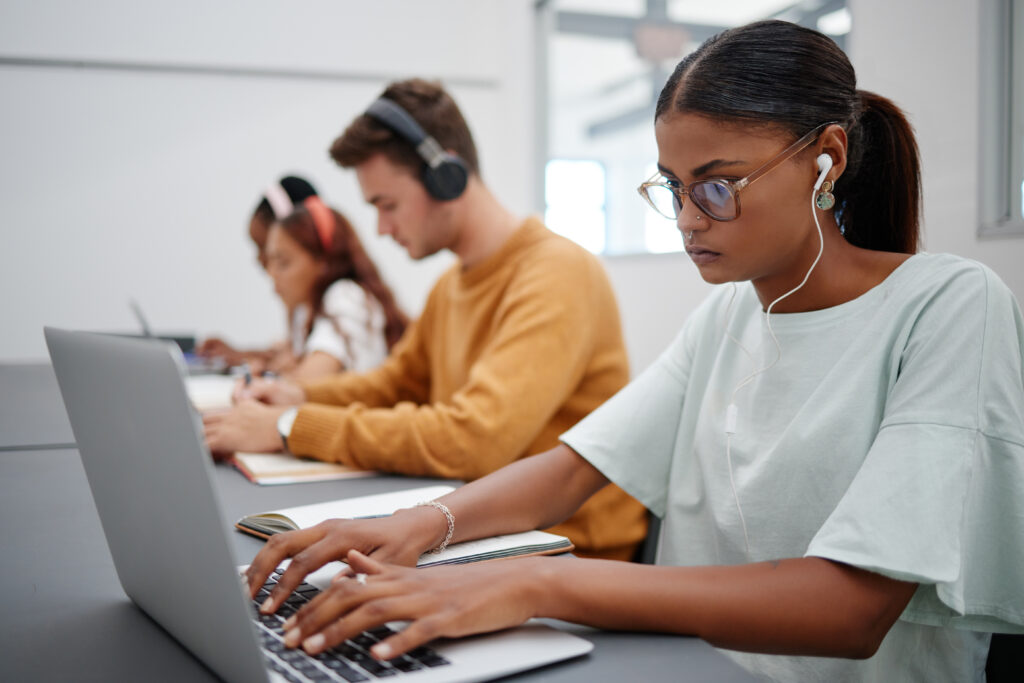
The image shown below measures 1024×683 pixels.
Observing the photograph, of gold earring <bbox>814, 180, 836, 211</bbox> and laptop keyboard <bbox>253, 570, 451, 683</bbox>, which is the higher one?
gold earring <bbox>814, 180, 836, 211</bbox>

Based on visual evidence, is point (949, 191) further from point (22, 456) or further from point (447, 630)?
point (22, 456)

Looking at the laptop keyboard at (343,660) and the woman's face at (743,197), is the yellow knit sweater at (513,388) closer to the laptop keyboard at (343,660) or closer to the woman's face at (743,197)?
the woman's face at (743,197)

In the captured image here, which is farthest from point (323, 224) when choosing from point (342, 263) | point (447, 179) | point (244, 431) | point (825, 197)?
point (825, 197)

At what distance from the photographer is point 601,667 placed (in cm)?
56

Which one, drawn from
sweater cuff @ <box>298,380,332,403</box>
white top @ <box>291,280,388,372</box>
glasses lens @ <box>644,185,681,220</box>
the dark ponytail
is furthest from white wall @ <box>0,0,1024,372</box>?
the dark ponytail

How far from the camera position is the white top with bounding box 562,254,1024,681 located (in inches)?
25.6

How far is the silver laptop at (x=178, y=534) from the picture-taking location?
0.46 metres

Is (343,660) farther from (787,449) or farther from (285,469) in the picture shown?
(285,469)

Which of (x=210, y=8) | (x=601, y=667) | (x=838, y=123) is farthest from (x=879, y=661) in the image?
(x=210, y=8)

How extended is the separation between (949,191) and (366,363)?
58.0 inches

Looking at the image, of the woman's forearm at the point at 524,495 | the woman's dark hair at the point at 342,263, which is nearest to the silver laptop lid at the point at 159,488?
the woman's forearm at the point at 524,495

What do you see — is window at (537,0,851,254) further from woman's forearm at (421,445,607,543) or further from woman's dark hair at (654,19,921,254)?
woman's forearm at (421,445,607,543)

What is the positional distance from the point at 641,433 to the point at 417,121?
2.84ft

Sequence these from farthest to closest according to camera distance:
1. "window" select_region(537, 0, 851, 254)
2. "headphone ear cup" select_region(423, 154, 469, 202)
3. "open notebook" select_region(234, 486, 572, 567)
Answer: "window" select_region(537, 0, 851, 254) < "headphone ear cup" select_region(423, 154, 469, 202) < "open notebook" select_region(234, 486, 572, 567)
